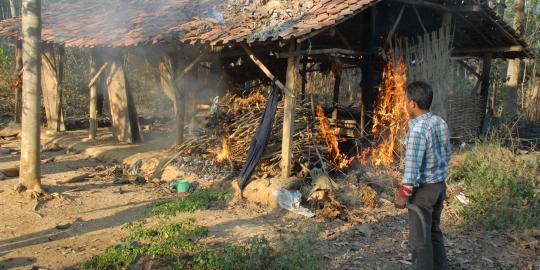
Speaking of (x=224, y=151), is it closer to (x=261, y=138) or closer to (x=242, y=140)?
(x=242, y=140)

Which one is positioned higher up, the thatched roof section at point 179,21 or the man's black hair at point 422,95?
the thatched roof section at point 179,21

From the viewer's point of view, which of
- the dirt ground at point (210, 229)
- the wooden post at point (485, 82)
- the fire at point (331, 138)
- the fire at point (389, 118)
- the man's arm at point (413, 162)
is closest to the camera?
the man's arm at point (413, 162)

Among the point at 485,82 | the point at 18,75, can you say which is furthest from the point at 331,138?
the point at 18,75

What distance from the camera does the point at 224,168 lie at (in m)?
8.63

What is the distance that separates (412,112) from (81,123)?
42.9 ft

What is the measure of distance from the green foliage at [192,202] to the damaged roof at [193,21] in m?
2.54

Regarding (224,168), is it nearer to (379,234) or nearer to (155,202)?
(155,202)

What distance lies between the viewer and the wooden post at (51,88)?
42.0 feet

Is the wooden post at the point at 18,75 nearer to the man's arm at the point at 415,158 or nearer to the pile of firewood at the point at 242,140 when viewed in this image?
the pile of firewood at the point at 242,140

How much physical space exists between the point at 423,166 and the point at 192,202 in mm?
4165

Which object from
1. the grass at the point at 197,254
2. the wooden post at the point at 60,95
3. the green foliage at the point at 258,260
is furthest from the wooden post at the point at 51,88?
the green foliage at the point at 258,260

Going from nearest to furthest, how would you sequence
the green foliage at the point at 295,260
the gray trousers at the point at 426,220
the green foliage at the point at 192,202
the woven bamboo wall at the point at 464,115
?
the gray trousers at the point at 426,220
the green foliage at the point at 295,260
the green foliage at the point at 192,202
the woven bamboo wall at the point at 464,115

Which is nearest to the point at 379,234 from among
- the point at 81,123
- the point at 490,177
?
the point at 490,177

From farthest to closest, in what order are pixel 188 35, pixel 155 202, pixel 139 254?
pixel 188 35 → pixel 155 202 → pixel 139 254
